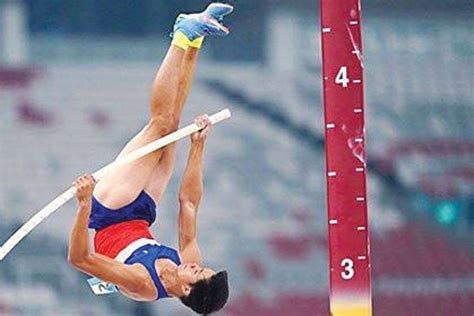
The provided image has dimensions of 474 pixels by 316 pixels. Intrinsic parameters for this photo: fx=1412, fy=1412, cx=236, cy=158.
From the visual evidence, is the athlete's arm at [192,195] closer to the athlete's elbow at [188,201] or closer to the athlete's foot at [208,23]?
the athlete's elbow at [188,201]

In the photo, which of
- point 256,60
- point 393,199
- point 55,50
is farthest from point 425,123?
point 55,50

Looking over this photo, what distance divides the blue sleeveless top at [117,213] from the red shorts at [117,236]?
0.07 feet

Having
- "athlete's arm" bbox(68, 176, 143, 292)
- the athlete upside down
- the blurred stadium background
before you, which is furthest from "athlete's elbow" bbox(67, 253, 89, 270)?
the blurred stadium background

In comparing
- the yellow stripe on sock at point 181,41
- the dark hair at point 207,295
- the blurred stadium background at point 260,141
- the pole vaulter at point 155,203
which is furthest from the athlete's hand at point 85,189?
the blurred stadium background at point 260,141

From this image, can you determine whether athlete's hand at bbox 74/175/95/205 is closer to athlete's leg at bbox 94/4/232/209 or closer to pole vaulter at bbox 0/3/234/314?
pole vaulter at bbox 0/3/234/314

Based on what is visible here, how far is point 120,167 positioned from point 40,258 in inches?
116

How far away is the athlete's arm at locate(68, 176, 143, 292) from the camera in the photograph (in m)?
5.05

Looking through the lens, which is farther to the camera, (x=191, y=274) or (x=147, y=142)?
(x=147, y=142)

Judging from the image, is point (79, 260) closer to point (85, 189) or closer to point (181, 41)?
point (85, 189)

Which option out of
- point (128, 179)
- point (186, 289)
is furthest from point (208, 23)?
point (186, 289)

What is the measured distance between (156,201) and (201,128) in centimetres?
42

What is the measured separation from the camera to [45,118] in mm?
8531

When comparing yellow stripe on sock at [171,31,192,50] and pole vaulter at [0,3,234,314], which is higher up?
yellow stripe on sock at [171,31,192,50]

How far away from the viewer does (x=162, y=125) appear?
5.62 meters
